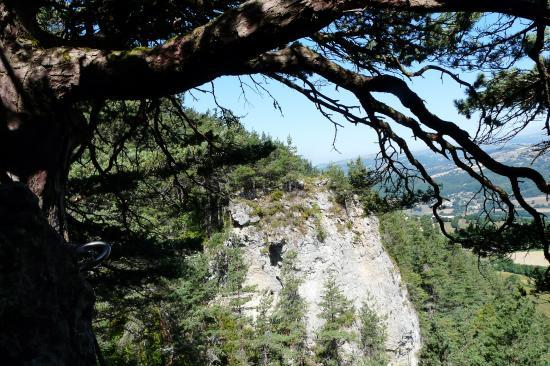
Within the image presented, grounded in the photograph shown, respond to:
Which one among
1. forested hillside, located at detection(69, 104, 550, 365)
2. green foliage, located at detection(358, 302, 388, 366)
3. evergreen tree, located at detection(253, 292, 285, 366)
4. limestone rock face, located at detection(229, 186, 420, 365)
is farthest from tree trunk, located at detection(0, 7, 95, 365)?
green foliage, located at detection(358, 302, 388, 366)

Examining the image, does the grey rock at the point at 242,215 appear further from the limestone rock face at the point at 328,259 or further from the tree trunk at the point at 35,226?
the tree trunk at the point at 35,226

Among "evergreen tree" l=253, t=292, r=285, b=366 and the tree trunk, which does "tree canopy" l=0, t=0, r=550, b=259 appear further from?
"evergreen tree" l=253, t=292, r=285, b=366

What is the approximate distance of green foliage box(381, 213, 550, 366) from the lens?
24906 millimetres

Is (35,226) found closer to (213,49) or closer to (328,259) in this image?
(213,49)

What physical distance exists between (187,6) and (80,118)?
4.38ft

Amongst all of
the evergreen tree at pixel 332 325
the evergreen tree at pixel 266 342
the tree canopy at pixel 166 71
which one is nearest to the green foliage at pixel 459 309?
the evergreen tree at pixel 332 325

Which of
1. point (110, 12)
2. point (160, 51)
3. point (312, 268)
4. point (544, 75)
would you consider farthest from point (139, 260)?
point (312, 268)

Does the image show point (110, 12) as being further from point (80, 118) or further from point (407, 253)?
point (407, 253)

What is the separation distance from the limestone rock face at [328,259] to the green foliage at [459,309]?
9.91ft

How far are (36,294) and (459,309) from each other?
163ft

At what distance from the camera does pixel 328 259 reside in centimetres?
3064

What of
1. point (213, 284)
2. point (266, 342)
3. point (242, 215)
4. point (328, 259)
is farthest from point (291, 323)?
point (242, 215)

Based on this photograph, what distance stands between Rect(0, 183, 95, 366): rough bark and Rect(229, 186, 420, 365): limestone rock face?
26.9 meters

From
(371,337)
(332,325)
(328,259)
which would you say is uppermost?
(328,259)
